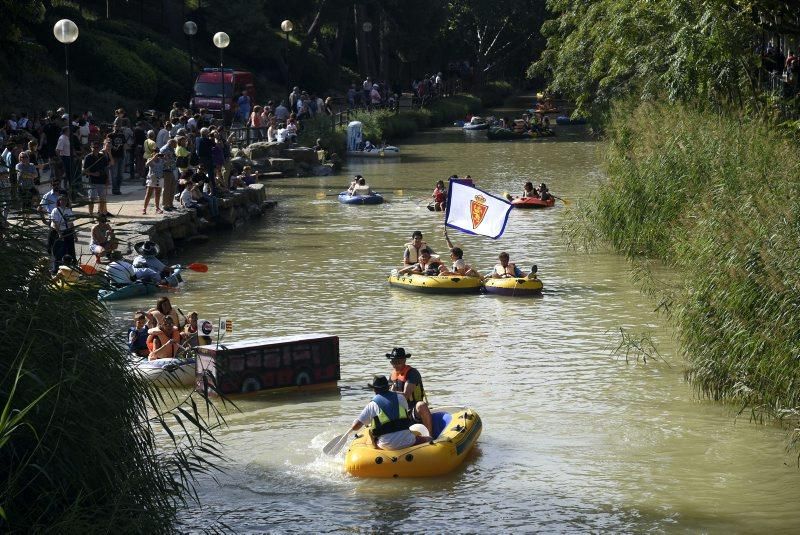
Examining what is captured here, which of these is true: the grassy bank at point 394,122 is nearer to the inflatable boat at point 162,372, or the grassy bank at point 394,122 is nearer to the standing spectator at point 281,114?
the standing spectator at point 281,114

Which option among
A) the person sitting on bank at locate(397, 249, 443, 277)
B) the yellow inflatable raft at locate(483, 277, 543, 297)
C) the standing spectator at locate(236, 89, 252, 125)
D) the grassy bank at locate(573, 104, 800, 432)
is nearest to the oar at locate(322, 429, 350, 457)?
the grassy bank at locate(573, 104, 800, 432)

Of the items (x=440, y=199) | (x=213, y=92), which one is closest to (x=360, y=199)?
(x=440, y=199)

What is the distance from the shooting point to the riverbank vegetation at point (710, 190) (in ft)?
48.4

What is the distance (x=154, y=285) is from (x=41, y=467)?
1617cm

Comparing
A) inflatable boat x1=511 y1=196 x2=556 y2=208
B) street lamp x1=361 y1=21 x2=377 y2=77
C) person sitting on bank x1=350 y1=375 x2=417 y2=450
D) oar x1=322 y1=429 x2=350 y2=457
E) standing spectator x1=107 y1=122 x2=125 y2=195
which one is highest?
street lamp x1=361 y1=21 x2=377 y2=77

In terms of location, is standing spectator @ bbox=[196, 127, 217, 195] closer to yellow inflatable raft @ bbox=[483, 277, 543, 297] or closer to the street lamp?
yellow inflatable raft @ bbox=[483, 277, 543, 297]

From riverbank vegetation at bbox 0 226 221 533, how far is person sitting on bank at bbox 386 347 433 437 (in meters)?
5.41

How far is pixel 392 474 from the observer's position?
14062 millimetres

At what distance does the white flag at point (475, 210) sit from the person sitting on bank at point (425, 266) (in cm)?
74

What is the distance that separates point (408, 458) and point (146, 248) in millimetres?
11811

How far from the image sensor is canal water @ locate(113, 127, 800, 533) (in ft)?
43.3

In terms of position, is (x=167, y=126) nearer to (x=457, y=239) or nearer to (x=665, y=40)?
(x=457, y=239)

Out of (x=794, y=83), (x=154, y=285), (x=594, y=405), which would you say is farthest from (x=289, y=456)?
(x=794, y=83)

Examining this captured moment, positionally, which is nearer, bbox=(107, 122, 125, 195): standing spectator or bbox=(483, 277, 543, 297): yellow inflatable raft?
bbox=(483, 277, 543, 297): yellow inflatable raft
